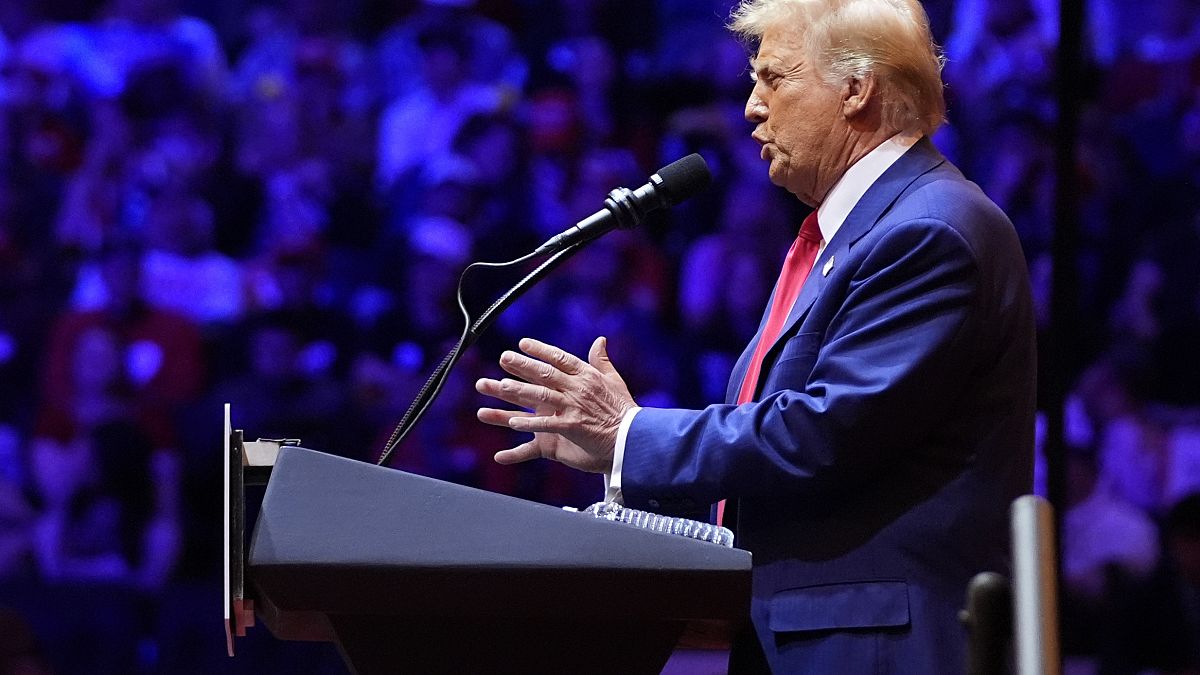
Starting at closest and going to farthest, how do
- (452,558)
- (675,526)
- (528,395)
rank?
(452,558)
(675,526)
(528,395)

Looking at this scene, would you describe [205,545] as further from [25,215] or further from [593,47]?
[593,47]

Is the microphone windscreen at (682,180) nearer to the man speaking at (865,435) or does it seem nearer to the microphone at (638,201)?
the microphone at (638,201)

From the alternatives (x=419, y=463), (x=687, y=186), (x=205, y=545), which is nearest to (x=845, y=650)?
(x=687, y=186)

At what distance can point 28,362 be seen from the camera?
3568 millimetres

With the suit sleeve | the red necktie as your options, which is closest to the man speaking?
the suit sleeve

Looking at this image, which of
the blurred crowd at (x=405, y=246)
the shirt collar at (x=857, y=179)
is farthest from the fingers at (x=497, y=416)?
the blurred crowd at (x=405, y=246)

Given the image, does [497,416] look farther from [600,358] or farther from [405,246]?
[405,246]

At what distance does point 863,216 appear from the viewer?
5.22 feet

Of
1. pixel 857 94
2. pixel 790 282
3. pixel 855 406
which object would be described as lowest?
pixel 855 406

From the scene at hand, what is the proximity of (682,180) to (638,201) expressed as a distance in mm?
72

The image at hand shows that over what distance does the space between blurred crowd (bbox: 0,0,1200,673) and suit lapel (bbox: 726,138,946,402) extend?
1.75m

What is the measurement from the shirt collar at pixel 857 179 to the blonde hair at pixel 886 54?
0.02m

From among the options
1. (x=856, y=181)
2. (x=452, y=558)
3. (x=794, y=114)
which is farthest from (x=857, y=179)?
(x=452, y=558)

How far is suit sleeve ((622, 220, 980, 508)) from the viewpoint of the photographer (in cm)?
138
